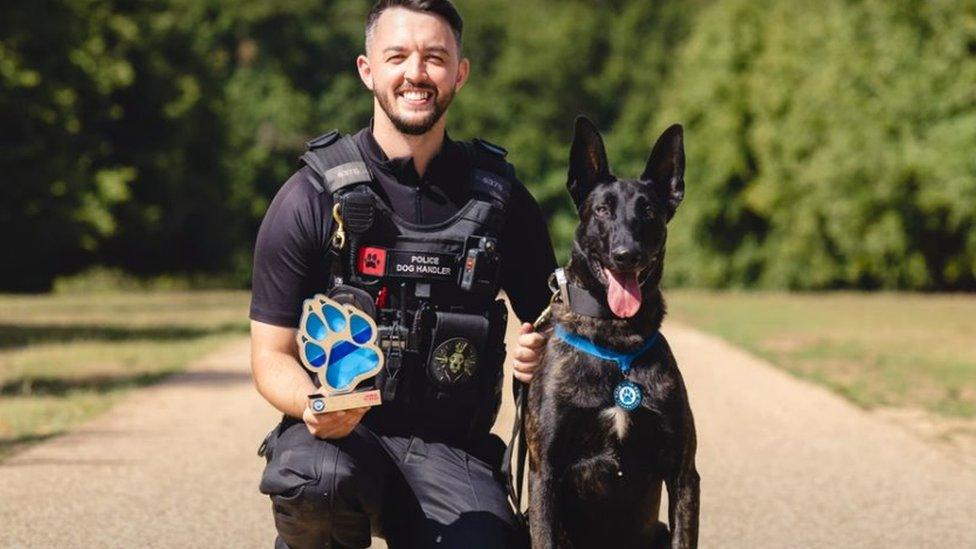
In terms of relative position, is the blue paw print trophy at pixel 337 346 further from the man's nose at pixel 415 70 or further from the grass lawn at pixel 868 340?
the grass lawn at pixel 868 340

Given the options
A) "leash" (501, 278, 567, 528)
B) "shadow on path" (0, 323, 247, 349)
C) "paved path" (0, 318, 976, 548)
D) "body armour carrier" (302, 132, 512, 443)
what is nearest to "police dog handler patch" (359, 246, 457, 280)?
"body armour carrier" (302, 132, 512, 443)

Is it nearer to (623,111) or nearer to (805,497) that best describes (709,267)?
(623,111)

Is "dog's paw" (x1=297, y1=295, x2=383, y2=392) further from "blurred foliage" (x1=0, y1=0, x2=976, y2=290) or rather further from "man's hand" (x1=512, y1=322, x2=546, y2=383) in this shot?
"blurred foliage" (x1=0, y1=0, x2=976, y2=290)

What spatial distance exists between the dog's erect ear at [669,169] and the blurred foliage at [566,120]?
1354 cm

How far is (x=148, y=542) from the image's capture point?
20.0 feet

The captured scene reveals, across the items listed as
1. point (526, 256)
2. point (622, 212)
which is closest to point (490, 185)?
point (526, 256)

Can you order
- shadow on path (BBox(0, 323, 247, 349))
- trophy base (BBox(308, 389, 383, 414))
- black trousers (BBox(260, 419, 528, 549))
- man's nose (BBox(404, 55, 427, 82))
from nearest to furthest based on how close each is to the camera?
trophy base (BBox(308, 389, 383, 414))
black trousers (BBox(260, 419, 528, 549))
man's nose (BBox(404, 55, 427, 82))
shadow on path (BBox(0, 323, 247, 349))

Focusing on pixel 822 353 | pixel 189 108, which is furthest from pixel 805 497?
pixel 189 108

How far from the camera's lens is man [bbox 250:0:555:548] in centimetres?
427

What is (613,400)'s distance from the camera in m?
4.32

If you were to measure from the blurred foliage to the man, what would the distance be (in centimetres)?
1329

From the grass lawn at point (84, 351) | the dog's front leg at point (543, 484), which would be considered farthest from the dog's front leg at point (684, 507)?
the grass lawn at point (84, 351)

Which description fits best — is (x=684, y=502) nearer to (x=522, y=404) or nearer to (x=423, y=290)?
(x=522, y=404)

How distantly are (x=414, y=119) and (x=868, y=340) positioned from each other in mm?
18329
